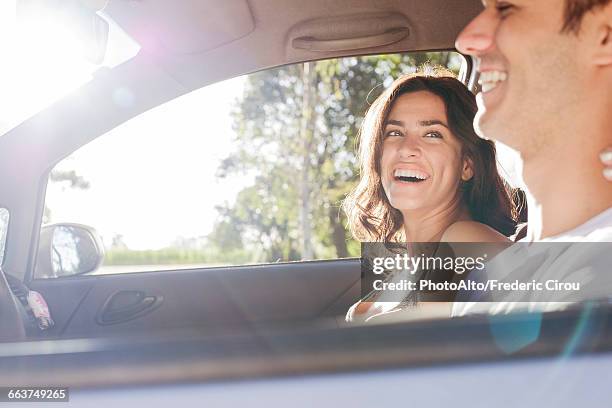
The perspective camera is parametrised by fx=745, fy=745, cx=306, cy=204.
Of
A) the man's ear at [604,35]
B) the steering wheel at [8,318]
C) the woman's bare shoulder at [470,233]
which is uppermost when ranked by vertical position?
the man's ear at [604,35]

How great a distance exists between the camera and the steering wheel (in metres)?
1.54

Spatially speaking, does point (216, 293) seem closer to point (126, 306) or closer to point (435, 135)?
point (126, 306)

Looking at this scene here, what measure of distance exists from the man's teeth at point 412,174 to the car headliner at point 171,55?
48 centimetres

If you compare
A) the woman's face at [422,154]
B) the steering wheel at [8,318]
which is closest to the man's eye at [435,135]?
the woman's face at [422,154]

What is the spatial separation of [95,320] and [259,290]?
61 cm

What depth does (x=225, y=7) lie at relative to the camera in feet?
7.01

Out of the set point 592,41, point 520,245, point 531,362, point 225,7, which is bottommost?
point 531,362

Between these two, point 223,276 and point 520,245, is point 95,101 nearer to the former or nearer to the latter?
point 223,276

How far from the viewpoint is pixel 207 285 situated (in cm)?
283

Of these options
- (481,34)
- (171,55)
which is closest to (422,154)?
(481,34)

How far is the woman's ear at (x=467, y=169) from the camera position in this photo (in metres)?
1.88

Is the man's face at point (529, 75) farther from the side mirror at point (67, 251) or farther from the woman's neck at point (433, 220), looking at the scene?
the side mirror at point (67, 251)

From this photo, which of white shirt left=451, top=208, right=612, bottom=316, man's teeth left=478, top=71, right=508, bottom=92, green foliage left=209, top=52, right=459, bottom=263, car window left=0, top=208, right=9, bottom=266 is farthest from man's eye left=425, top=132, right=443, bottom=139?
green foliage left=209, top=52, right=459, bottom=263

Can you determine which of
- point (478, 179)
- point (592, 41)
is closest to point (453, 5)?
point (478, 179)
